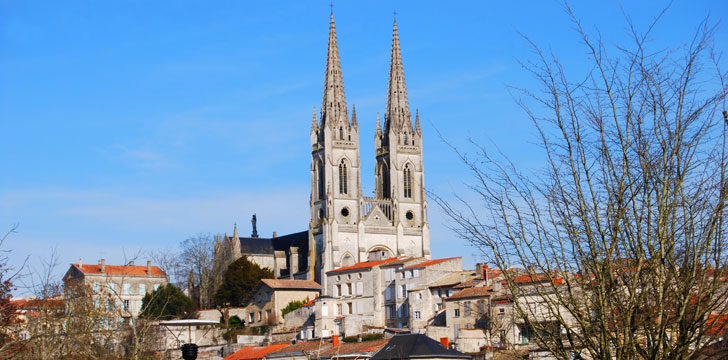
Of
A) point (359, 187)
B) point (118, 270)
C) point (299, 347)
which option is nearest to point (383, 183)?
point (359, 187)

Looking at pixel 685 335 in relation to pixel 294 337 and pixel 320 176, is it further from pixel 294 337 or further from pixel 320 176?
pixel 320 176

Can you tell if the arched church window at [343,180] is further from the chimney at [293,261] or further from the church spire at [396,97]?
the chimney at [293,261]

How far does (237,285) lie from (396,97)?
24.4 meters

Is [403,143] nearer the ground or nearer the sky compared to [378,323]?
nearer the sky

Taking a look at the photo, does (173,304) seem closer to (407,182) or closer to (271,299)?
(271,299)

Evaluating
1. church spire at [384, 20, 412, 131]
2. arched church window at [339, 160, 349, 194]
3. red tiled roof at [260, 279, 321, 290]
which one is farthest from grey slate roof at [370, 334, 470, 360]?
church spire at [384, 20, 412, 131]

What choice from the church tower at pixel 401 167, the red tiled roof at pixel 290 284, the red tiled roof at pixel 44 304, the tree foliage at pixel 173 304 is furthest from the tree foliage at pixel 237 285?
the red tiled roof at pixel 44 304

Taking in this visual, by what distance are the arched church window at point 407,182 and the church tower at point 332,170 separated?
475 centimetres

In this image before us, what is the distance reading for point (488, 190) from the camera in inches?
433

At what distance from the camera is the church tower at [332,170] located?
279 feet

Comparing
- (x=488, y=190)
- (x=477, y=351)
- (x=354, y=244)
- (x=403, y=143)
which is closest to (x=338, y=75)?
(x=403, y=143)

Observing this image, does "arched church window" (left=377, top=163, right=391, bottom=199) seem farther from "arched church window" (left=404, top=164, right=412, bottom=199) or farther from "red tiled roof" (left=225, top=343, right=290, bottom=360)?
"red tiled roof" (left=225, top=343, right=290, bottom=360)

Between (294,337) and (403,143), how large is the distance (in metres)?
29.2

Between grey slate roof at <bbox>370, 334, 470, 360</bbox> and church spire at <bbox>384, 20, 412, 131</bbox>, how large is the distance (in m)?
48.9
